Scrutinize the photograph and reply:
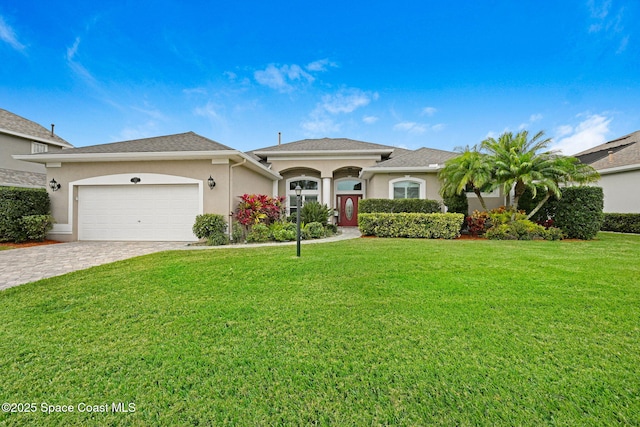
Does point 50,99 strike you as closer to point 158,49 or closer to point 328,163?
point 158,49

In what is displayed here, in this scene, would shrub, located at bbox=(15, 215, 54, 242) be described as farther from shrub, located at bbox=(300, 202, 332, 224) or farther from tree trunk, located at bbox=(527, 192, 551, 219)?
tree trunk, located at bbox=(527, 192, 551, 219)

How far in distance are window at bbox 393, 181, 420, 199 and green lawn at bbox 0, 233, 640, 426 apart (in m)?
9.26

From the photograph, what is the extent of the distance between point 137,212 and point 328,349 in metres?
10.7

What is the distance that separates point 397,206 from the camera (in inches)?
473

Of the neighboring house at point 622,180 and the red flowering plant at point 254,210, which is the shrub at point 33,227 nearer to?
the red flowering plant at point 254,210

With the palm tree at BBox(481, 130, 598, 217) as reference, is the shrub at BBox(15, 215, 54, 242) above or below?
below

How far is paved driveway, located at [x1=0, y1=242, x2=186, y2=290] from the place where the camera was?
5.21 metres

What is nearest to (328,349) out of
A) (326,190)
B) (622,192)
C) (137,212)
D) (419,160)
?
(137,212)

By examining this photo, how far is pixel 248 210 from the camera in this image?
418 inches

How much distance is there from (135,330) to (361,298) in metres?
2.77

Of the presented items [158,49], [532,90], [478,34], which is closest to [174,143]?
[158,49]

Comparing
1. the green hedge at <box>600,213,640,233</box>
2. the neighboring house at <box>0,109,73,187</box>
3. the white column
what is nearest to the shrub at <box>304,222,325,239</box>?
the white column

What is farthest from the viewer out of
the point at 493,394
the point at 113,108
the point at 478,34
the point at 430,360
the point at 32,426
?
the point at 113,108

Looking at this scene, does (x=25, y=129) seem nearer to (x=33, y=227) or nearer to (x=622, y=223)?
(x=33, y=227)
